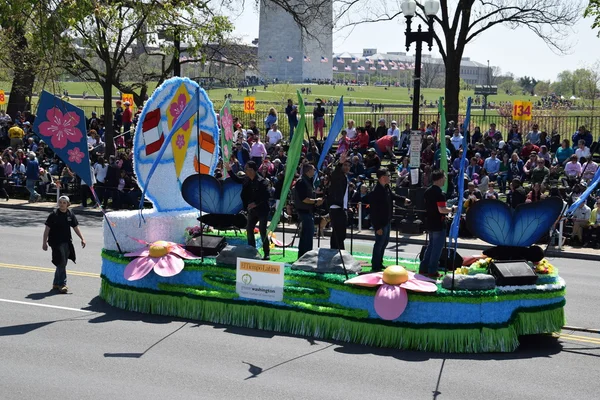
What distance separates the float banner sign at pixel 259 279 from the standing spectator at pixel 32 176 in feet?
54.2

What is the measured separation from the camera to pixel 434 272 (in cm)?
1169

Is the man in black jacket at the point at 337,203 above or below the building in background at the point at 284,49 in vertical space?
below

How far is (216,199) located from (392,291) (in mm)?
4362

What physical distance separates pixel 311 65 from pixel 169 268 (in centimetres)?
10797

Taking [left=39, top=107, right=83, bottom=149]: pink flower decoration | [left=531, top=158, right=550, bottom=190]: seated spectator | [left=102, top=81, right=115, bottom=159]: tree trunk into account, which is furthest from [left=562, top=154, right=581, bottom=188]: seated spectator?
[left=102, top=81, right=115, bottom=159]: tree trunk

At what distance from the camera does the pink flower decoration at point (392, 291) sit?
1038 centimetres

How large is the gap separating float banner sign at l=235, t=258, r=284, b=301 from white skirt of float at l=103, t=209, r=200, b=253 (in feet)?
7.93

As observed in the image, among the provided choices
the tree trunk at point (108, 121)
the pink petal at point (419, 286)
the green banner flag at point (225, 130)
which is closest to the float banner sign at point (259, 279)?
the pink petal at point (419, 286)

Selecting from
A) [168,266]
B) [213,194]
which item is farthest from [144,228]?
[168,266]

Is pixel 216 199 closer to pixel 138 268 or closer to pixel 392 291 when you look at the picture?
pixel 138 268

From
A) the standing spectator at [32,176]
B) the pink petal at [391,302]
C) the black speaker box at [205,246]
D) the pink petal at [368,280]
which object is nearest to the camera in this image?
the pink petal at [391,302]

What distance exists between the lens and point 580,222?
19.0 meters

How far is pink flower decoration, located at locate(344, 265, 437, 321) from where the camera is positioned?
10.4m

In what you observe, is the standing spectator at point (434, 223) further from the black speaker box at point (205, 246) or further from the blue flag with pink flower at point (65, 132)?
the blue flag with pink flower at point (65, 132)
